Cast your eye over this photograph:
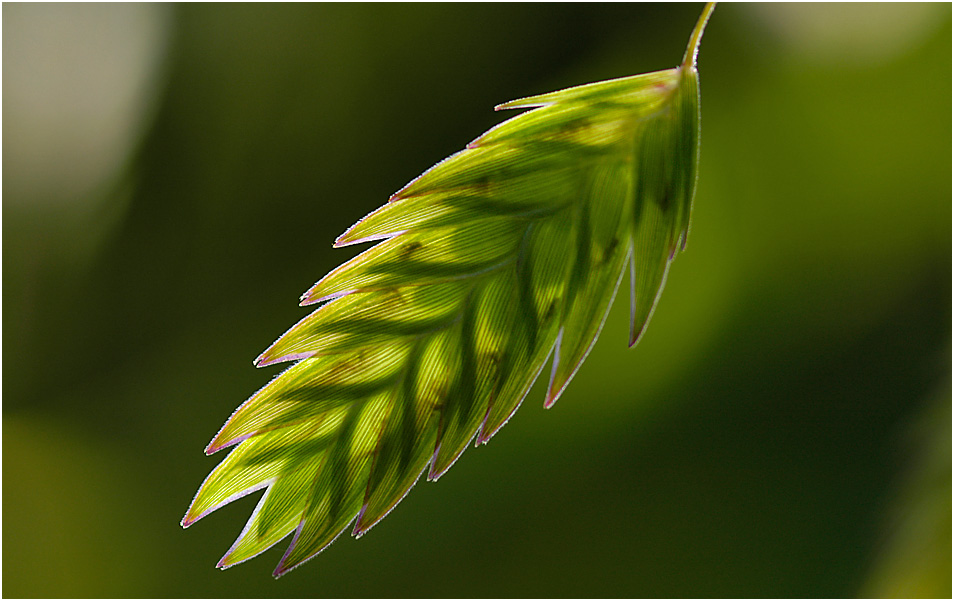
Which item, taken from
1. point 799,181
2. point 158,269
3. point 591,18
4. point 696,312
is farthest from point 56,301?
point 799,181

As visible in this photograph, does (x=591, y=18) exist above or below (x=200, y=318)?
above

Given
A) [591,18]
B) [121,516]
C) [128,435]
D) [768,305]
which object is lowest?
[768,305]

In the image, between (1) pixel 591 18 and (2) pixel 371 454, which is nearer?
(2) pixel 371 454

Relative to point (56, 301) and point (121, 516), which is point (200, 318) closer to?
point (56, 301)

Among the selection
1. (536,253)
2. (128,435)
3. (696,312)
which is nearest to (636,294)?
(536,253)

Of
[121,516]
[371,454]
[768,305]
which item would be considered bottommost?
[768,305]

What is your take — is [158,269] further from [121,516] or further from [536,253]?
[536,253]
